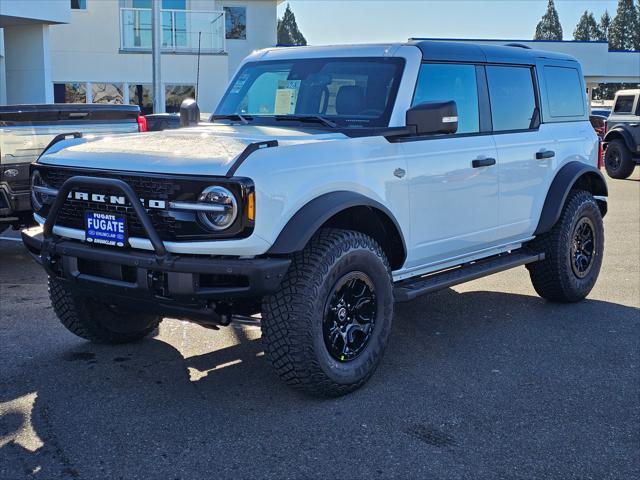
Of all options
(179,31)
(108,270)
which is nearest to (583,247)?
(108,270)

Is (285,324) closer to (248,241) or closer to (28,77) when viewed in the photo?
(248,241)

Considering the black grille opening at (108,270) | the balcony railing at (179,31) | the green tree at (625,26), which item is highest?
the green tree at (625,26)

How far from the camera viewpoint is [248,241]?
399cm

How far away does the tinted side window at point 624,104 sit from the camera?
60.3 feet

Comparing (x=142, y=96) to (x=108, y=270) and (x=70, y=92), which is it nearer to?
(x=70, y=92)

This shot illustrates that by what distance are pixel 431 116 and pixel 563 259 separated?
2.33 metres

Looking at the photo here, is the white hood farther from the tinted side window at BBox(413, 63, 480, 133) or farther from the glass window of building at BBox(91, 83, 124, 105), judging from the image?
the glass window of building at BBox(91, 83, 124, 105)

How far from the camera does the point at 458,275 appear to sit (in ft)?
18.1

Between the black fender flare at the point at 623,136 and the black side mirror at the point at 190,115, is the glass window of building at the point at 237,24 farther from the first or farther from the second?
the black side mirror at the point at 190,115

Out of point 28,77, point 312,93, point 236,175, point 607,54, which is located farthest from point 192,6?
point 607,54

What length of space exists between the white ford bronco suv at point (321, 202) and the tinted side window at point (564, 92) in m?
0.05

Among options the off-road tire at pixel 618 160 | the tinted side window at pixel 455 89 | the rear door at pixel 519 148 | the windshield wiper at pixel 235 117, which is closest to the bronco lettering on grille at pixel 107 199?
the windshield wiper at pixel 235 117

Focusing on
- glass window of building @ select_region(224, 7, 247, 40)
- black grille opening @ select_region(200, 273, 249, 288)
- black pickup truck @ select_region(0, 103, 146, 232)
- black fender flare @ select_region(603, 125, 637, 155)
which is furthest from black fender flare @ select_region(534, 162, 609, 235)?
glass window of building @ select_region(224, 7, 247, 40)

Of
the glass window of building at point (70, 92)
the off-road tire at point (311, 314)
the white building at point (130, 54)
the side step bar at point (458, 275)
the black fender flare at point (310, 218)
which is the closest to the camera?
the black fender flare at point (310, 218)
